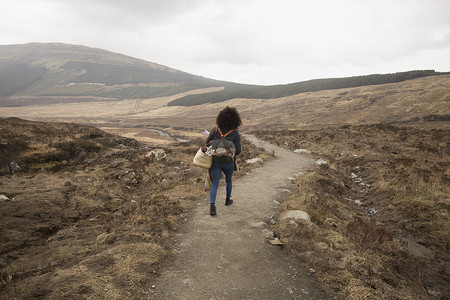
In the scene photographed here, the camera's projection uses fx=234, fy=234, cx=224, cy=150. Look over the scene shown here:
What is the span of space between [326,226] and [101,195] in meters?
8.70

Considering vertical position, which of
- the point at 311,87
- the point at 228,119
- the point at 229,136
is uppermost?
the point at 311,87

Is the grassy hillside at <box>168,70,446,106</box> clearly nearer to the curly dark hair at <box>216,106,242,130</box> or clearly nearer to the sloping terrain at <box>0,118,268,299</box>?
the sloping terrain at <box>0,118,268,299</box>

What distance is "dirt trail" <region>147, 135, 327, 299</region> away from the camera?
3.55m

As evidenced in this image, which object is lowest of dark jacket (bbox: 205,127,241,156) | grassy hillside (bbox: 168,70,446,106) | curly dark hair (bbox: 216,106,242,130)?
dark jacket (bbox: 205,127,241,156)

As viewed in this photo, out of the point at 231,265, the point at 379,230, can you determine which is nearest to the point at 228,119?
the point at 231,265

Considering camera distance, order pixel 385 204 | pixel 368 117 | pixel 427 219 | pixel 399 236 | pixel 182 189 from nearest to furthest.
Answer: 1. pixel 399 236
2. pixel 427 219
3. pixel 182 189
4. pixel 385 204
5. pixel 368 117

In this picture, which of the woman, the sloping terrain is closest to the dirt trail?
the sloping terrain

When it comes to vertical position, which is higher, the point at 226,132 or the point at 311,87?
the point at 311,87

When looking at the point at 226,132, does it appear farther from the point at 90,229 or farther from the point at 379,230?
the point at 379,230

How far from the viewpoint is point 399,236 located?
7.71 metres

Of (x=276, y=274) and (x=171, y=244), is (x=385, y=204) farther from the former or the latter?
(x=171, y=244)

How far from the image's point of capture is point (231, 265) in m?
4.24

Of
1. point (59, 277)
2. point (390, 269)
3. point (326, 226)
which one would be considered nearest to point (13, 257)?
point (59, 277)

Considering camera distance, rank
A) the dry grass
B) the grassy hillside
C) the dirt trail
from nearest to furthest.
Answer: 1. the dirt trail
2. the dry grass
3. the grassy hillside
